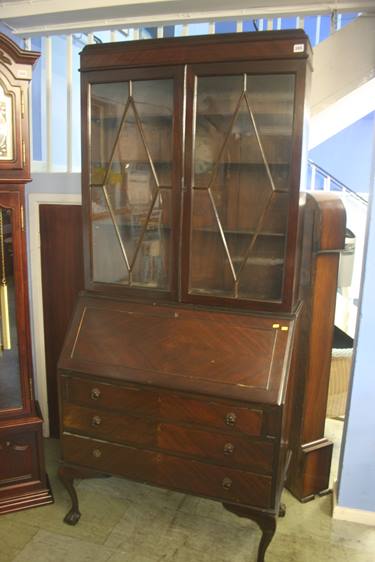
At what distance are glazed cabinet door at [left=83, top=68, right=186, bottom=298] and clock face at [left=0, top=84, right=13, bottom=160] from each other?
315 millimetres

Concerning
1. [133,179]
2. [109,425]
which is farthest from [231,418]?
[133,179]

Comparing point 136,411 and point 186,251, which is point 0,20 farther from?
point 136,411

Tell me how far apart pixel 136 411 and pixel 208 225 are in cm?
81

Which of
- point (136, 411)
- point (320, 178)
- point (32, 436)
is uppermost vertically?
point (320, 178)

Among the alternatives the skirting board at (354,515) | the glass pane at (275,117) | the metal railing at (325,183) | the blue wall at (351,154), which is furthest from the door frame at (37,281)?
the blue wall at (351,154)

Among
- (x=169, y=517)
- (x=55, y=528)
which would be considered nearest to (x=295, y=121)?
(x=169, y=517)

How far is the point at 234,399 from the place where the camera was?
173 cm

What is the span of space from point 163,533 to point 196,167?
157cm

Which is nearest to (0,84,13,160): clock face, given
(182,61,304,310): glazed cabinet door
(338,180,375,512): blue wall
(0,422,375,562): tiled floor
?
(182,61,304,310): glazed cabinet door

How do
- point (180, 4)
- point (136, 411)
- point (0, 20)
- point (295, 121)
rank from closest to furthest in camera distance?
point (295, 121)
point (136, 411)
point (180, 4)
point (0, 20)

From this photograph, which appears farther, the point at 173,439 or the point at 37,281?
the point at 37,281

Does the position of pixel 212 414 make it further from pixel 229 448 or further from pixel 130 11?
pixel 130 11

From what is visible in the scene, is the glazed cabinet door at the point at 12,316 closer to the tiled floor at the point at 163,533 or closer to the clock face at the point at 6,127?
the clock face at the point at 6,127

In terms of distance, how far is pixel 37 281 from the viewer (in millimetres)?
2600
